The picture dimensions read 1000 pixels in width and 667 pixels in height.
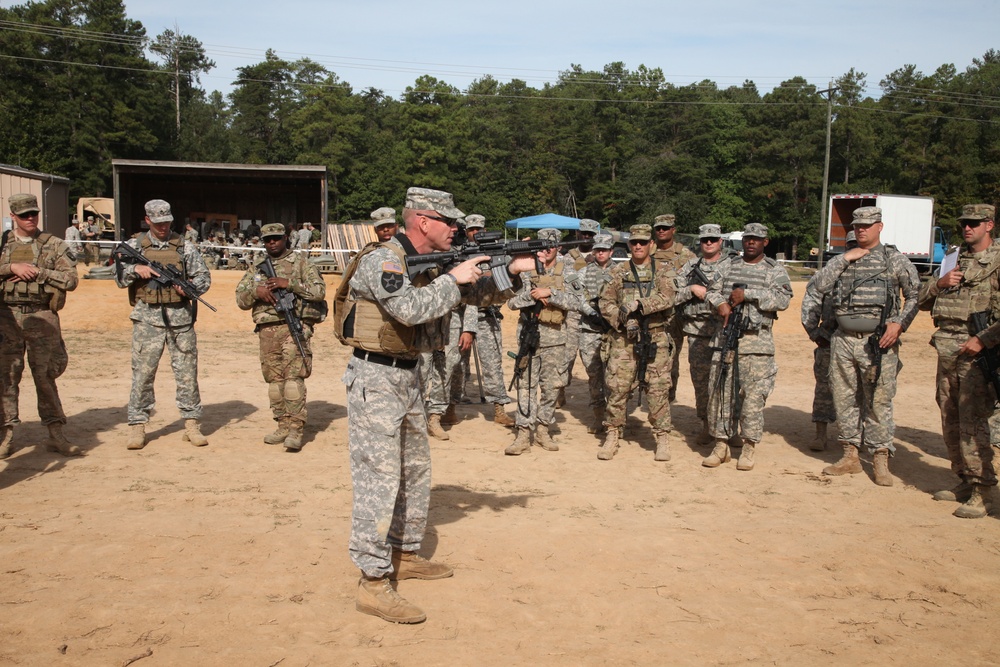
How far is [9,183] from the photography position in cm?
2767

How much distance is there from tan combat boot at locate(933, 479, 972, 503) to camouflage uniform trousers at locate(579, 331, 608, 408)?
3.73 m

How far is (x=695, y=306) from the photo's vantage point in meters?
8.82

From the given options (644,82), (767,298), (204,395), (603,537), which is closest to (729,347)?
(767,298)

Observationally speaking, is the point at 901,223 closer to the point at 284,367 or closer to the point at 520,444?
the point at 520,444

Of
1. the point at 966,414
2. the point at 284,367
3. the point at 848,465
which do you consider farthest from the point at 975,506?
the point at 284,367

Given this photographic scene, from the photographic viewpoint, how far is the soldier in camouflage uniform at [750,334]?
26.2 feet

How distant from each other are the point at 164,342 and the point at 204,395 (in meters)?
3.03

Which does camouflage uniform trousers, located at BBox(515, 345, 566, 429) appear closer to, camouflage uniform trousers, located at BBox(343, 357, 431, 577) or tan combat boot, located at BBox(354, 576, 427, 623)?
camouflage uniform trousers, located at BBox(343, 357, 431, 577)

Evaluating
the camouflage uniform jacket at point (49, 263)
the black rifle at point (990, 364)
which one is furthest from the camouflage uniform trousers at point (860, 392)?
the camouflage uniform jacket at point (49, 263)

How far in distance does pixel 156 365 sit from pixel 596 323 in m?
4.81

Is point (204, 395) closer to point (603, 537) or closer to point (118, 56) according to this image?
point (603, 537)

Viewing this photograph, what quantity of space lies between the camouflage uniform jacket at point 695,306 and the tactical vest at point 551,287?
1.27m

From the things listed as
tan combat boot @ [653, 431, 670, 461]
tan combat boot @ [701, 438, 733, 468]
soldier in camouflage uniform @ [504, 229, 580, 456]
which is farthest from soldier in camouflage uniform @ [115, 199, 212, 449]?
tan combat boot @ [701, 438, 733, 468]

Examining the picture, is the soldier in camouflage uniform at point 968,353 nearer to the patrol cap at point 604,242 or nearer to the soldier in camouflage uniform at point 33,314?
the patrol cap at point 604,242
